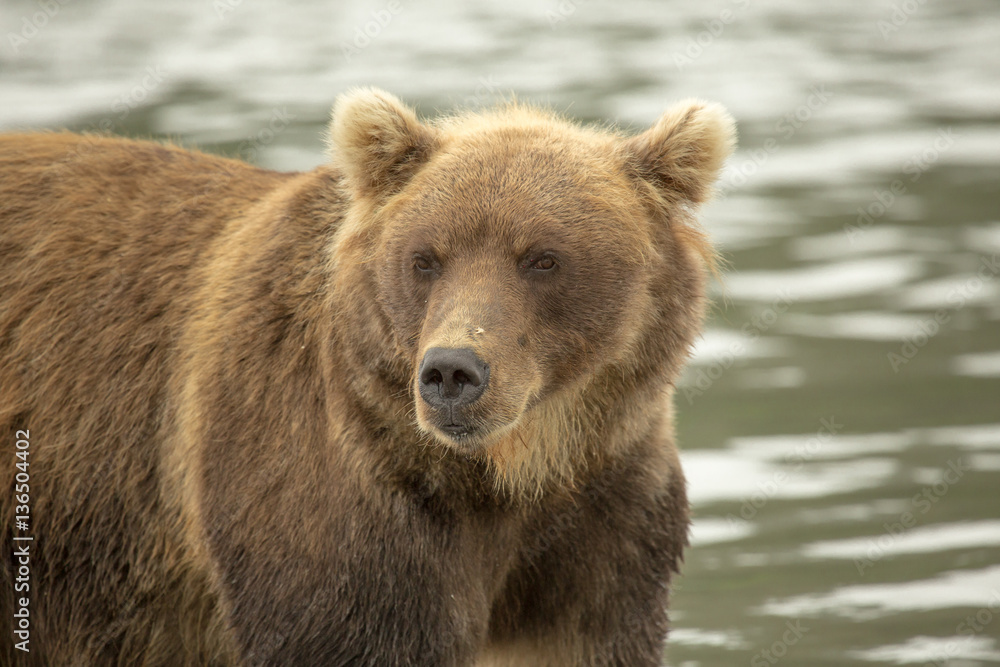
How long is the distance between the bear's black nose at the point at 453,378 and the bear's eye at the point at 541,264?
20.7 inches

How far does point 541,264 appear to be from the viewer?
565 centimetres

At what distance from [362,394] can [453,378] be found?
0.66m

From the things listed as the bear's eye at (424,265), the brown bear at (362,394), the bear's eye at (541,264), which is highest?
the bear's eye at (541,264)

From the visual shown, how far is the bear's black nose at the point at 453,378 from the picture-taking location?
206 inches

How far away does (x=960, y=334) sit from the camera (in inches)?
473

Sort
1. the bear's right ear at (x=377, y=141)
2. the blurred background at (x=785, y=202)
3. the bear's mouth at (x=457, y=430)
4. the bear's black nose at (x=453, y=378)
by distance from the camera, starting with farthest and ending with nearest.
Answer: the blurred background at (x=785, y=202)
the bear's right ear at (x=377, y=141)
the bear's mouth at (x=457, y=430)
the bear's black nose at (x=453, y=378)

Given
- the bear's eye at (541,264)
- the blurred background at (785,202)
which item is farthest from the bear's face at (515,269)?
the blurred background at (785,202)

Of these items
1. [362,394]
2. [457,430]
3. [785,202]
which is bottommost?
[785,202]

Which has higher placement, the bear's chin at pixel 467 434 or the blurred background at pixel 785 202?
the bear's chin at pixel 467 434

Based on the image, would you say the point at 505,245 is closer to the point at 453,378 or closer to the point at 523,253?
the point at 523,253

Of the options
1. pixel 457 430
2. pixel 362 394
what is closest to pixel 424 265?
pixel 362 394

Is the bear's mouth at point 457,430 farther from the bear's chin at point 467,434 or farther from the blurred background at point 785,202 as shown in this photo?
the blurred background at point 785,202

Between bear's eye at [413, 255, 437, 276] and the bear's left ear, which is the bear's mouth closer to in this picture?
bear's eye at [413, 255, 437, 276]

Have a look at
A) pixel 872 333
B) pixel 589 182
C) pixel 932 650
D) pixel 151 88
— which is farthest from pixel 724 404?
pixel 151 88
